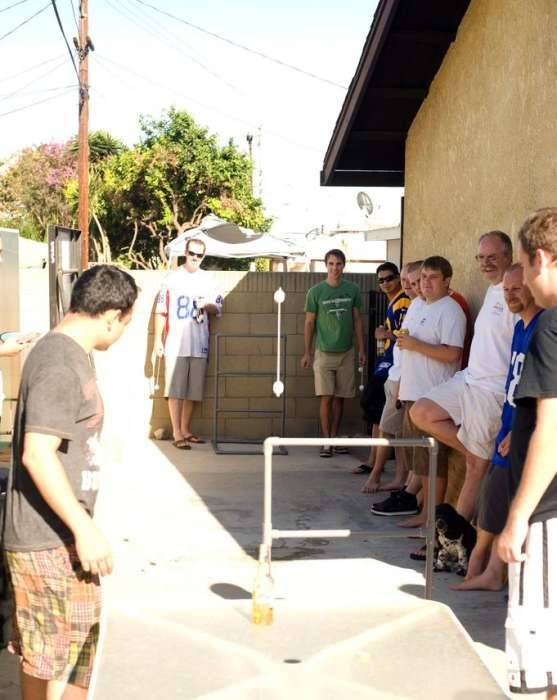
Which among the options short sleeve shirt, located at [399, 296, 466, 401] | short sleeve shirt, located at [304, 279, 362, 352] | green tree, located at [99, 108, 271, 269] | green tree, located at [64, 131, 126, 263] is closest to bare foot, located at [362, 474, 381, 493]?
short sleeve shirt, located at [399, 296, 466, 401]

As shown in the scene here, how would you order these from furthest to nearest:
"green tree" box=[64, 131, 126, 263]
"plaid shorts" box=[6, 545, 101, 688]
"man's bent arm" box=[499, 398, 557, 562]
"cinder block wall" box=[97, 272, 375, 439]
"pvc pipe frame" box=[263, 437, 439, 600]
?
"green tree" box=[64, 131, 126, 263] → "cinder block wall" box=[97, 272, 375, 439] → "pvc pipe frame" box=[263, 437, 439, 600] → "plaid shorts" box=[6, 545, 101, 688] → "man's bent arm" box=[499, 398, 557, 562]

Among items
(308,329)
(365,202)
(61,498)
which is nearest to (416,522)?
(308,329)

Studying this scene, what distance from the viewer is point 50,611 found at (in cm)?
326

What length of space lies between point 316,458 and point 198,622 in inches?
264

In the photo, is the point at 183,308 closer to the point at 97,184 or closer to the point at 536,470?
the point at 536,470

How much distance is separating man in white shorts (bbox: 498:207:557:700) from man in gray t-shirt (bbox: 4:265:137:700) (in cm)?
130

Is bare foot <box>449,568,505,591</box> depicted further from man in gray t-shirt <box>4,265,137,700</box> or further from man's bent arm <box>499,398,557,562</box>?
man in gray t-shirt <box>4,265,137,700</box>

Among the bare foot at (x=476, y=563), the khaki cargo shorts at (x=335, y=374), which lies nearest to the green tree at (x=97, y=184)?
the khaki cargo shorts at (x=335, y=374)

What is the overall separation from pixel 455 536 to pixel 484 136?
105 inches

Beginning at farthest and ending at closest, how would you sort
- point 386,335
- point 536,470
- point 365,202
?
1. point 365,202
2. point 386,335
3. point 536,470

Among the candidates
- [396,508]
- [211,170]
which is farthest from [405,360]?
[211,170]

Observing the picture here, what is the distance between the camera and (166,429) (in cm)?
1106

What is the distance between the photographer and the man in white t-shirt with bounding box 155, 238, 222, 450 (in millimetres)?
10461

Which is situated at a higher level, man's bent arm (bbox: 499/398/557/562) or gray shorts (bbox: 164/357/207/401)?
man's bent arm (bbox: 499/398/557/562)
